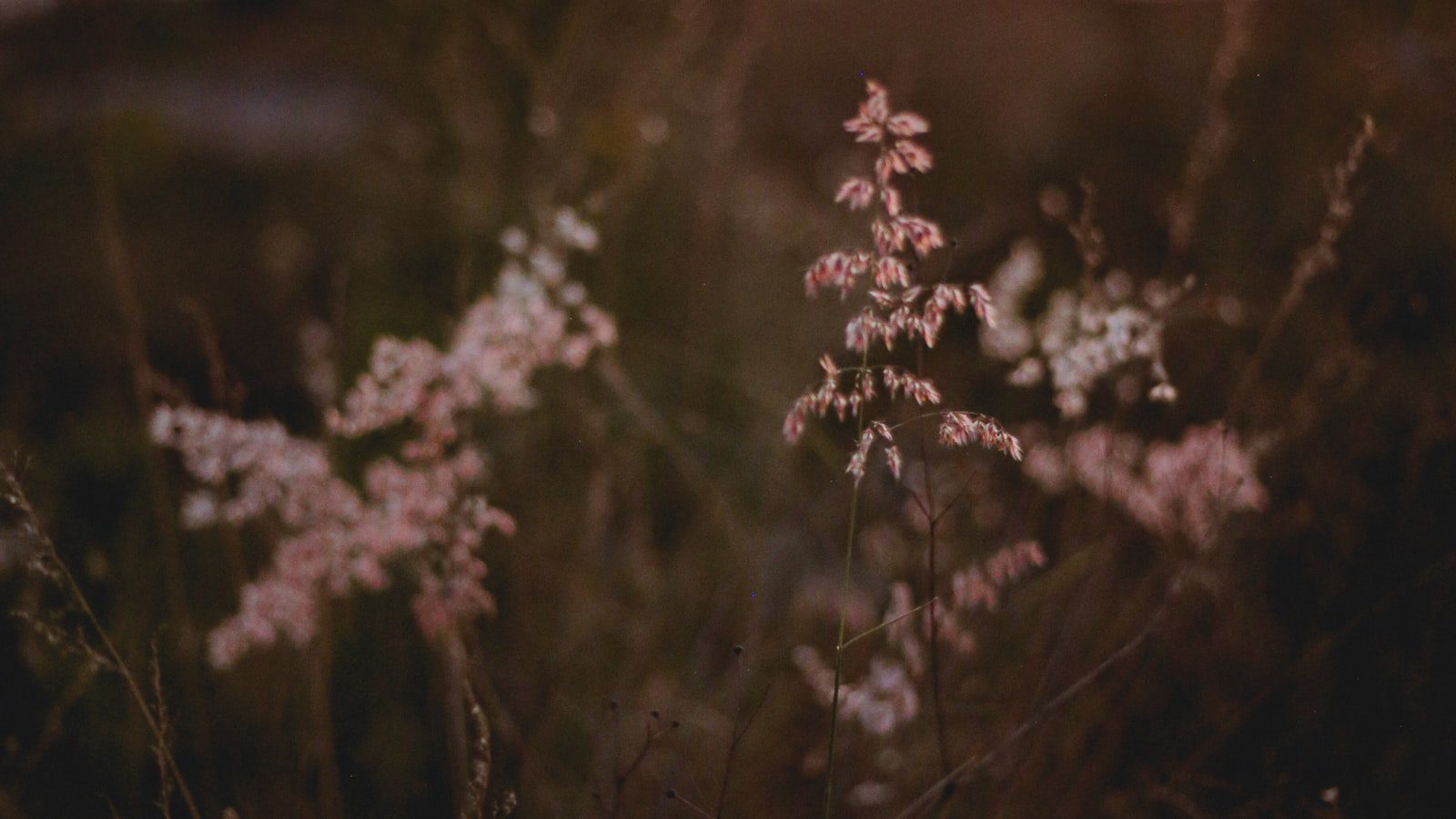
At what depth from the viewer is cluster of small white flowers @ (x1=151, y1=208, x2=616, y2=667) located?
61.1 inches

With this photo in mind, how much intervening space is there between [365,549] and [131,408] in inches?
131

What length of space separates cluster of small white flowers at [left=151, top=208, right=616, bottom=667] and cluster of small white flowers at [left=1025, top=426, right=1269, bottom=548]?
3.75 feet

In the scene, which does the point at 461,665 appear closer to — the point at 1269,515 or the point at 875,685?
the point at 875,685

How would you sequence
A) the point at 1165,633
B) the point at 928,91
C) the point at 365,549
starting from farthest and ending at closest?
the point at 928,91 < the point at 1165,633 < the point at 365,549

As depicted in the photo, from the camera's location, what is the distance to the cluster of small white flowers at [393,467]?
61.1 inches

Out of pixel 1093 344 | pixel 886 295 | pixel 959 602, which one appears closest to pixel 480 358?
pixel 886 295

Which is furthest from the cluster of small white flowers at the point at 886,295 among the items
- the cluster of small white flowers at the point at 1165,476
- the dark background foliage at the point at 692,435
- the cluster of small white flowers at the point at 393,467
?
the cluster of small white flowers at the point at 1165,476

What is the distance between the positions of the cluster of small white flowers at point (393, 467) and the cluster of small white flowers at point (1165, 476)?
3.75 feet

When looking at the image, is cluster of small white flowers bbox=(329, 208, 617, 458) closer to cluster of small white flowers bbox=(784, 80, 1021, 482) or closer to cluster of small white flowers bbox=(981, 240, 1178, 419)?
cluster of small white flowers bbox=(784, 80, 1021, 482)

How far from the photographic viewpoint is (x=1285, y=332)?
141 inches

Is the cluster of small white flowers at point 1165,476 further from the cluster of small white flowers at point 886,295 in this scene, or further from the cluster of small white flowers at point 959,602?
the cluster of small white flowers at point 886,295

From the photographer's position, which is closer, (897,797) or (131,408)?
(897,797)

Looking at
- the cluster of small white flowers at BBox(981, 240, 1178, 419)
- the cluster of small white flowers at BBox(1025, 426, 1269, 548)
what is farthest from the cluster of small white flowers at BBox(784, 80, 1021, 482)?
the cluster of small white flowers at BBox(1025, 426, 1269, 548)

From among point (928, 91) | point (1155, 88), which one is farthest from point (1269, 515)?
point (928, 91)
